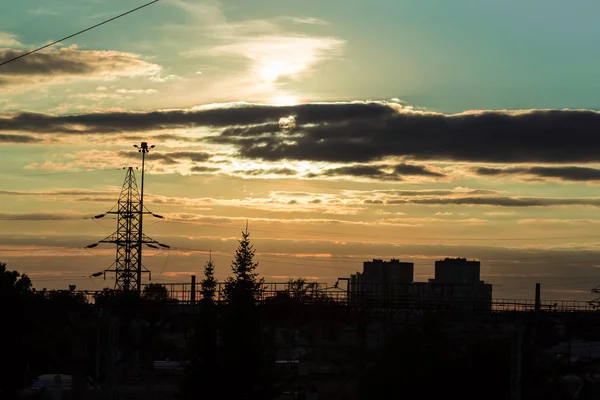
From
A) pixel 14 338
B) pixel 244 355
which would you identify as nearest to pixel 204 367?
pixel 244 355

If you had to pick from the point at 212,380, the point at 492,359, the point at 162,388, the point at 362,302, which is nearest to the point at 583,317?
the point at 362,302

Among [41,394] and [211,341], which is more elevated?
[211,341]

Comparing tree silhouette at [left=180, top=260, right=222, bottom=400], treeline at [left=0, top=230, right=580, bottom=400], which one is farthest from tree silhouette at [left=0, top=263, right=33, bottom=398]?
tree silhouette at [left=180, top=260, right=222, bottom=400]

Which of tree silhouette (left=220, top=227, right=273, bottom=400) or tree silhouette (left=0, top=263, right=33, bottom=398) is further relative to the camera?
tree silhouette (left=0, top=263, right=33, bottom=398)

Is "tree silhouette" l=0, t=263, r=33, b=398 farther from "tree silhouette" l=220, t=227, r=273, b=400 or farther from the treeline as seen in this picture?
"tree silhouette" l=220, t=227, r=273, b=400

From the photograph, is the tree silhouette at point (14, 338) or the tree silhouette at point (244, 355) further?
the tree silhouette at point (14, 338)

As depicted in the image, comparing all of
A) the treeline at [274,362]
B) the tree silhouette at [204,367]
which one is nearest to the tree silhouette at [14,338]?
the treeline at [274,362]

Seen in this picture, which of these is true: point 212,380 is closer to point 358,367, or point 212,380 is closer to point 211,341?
point 211,341

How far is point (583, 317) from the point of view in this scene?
68438 mm

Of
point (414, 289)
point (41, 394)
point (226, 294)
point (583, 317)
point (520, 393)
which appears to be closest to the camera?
point (520, 393)

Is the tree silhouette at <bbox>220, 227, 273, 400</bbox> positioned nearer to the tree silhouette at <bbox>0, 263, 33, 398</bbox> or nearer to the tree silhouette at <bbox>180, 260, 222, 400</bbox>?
the tree silhouette at <bbox>180, 260, 222, 400</bbox>

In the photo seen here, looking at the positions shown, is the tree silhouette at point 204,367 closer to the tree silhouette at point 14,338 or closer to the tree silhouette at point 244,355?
the tree silhouette at point 244,355

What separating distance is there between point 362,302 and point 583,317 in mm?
16927

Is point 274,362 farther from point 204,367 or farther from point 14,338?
point 14,338
